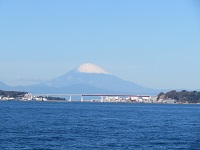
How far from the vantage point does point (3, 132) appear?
32750 mm

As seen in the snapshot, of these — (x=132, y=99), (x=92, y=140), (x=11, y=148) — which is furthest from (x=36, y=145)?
(x=132, y=99)

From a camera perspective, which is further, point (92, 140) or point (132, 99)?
point (132, 99)

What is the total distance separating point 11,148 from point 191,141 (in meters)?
9.29

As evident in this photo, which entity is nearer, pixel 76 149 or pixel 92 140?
pixel 76 149

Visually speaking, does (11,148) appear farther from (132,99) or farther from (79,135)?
(132,99)

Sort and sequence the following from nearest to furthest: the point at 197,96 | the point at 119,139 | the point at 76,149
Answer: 1. the point at 76,149
2. the point at 119,139
3. the point at 197,96

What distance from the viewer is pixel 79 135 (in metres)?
31.8

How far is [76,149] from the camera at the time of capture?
2569 cm

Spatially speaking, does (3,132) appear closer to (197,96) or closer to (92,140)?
(92,140)

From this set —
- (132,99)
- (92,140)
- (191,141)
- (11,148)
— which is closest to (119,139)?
(92,140)

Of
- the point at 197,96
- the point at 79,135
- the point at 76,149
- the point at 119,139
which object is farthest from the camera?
Result: the point at 197,96

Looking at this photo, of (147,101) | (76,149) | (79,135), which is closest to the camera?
(76,149)

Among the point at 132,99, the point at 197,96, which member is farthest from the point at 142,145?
the point at 132,99

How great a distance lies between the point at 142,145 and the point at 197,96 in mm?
123134
